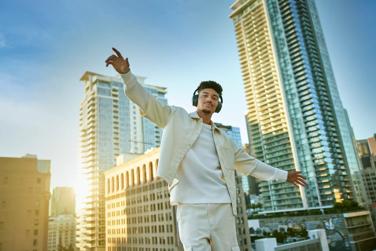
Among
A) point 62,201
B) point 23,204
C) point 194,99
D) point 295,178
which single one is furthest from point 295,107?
point 62,201

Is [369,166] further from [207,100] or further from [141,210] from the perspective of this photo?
[207,100]

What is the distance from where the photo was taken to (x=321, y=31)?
268ft

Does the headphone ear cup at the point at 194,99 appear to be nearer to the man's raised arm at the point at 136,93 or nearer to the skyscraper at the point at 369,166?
the man's raised arm at the point at 136,93

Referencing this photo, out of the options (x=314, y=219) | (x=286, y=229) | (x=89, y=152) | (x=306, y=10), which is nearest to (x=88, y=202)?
(x=89, y=152)

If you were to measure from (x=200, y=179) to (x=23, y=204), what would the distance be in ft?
78.4

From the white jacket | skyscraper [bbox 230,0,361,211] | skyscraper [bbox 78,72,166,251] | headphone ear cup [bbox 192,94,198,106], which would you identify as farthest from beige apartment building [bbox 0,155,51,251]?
skyscraper [bbox 230,0,361,211]

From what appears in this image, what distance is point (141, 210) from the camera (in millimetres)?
→ 61656

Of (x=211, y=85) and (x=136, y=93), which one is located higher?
(x=211, y=85)

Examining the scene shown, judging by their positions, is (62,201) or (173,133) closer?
(173,133)

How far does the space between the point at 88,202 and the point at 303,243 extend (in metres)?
54.7

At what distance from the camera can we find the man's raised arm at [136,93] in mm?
2096

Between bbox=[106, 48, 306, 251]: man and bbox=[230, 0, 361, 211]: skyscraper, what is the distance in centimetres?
6910

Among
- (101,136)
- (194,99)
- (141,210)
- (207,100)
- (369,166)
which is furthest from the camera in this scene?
(369,166)

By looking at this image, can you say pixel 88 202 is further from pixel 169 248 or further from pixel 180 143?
pixel 180 143
